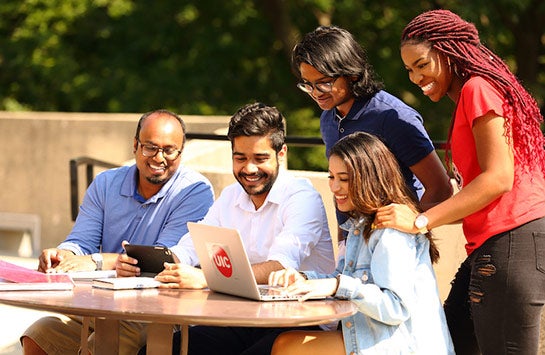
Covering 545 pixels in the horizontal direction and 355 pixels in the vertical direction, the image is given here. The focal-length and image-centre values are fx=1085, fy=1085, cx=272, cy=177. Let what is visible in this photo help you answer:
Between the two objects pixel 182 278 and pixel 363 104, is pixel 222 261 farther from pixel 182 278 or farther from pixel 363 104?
pixel 363 104

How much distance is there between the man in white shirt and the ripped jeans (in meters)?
0.87

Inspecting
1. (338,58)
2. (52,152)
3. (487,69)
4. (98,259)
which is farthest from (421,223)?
(52,152)

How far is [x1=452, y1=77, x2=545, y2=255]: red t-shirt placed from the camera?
3.62 m

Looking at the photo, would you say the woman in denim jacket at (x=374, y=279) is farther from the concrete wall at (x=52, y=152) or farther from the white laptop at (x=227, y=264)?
the concrete wall at (x=52, y=152)

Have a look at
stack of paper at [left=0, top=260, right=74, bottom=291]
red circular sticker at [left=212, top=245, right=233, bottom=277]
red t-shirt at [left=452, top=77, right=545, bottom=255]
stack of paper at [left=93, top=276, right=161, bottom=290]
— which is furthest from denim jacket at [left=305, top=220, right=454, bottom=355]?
stack of paper at [left=0, top=260, right=74, bottom=291]

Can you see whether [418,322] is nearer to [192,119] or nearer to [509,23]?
[192,119]

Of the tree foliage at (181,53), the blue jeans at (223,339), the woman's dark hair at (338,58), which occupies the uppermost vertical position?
the tree foliage at (181,53)

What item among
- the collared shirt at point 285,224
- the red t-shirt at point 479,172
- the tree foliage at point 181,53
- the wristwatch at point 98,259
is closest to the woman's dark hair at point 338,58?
the collared shirt at point 285,224

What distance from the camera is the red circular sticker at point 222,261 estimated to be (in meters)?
3.77

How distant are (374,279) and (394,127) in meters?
0.86

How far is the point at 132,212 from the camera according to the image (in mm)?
5090

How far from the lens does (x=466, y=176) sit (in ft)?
12.3

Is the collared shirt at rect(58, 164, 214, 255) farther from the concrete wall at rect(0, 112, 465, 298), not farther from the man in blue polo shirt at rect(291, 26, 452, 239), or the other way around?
the concrete wall at rect(0, 112, 465, 298)

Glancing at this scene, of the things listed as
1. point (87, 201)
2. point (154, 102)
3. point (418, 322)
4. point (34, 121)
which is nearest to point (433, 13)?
point (418, 322)
